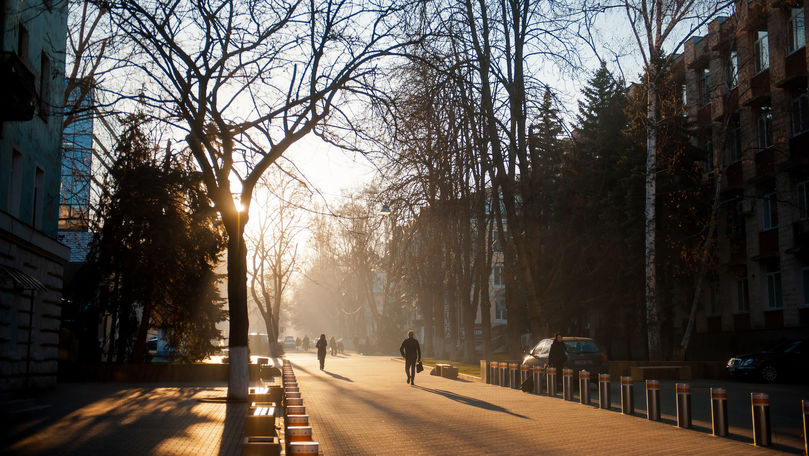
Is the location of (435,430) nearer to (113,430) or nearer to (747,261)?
(113,430)

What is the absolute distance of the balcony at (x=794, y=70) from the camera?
3148cm

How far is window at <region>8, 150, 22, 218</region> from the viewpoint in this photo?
1967cm

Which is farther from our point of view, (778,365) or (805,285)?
(805,285)

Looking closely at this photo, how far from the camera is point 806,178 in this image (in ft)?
104

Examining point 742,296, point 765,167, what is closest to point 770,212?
point 765,167

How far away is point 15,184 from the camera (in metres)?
19.9

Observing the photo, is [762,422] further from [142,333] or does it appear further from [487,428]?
[142,333]

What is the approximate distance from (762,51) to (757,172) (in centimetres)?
528

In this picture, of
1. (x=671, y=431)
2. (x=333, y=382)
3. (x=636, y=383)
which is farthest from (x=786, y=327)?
(x=671, y=431)

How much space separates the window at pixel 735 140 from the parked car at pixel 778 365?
1220cm

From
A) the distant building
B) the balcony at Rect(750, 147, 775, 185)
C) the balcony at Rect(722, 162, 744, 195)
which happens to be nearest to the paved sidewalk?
the distant building

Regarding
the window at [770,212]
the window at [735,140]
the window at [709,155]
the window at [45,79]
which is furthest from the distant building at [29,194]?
the window at [709,155]

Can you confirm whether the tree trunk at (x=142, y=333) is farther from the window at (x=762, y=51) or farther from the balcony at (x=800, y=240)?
the window at (x=762, y=51)

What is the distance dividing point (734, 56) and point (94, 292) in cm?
3028
